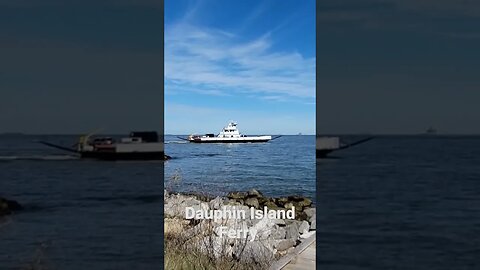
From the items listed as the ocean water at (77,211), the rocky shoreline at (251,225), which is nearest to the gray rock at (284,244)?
the rocky shoreline at (251,225)

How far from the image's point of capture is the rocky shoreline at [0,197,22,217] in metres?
4.80

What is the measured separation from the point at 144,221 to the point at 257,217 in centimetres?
132

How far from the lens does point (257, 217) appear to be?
3.75 meters

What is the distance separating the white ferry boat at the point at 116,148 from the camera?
4.45m

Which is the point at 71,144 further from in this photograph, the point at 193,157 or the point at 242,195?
the point at 242,195

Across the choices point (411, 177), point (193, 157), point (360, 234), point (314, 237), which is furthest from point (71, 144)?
point (411, 177)

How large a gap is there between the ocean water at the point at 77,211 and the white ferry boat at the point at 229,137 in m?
0.47

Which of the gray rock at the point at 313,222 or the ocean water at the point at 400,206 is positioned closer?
the gray rock at the point at 313,222

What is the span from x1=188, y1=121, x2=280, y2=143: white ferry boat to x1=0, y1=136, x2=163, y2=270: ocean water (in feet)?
1.56

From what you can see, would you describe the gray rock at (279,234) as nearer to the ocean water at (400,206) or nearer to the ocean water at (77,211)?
the ocean water at (400,206)

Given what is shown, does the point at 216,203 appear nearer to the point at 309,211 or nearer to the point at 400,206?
the point at 309,211

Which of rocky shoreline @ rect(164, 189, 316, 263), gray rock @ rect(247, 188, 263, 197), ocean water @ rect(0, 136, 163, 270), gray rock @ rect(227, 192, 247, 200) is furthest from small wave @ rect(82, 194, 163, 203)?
gray rock @ rect(247, 188, 263, 197)

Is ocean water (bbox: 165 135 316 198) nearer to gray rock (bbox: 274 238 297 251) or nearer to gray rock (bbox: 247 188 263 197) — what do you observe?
gray rock (bbox: 247 188 263 197)

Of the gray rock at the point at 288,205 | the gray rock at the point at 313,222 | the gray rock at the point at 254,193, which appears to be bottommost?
the gray rock at the point at 313,222
